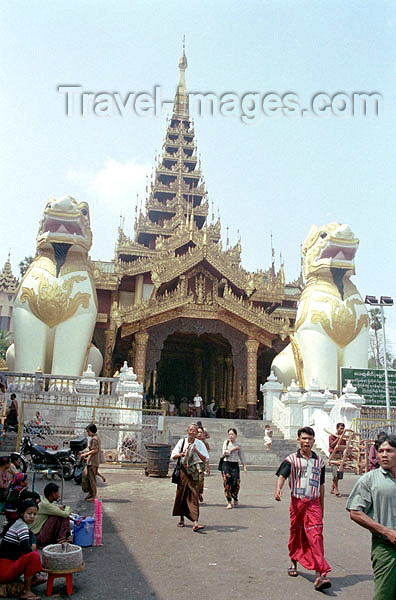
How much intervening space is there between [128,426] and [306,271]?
952 cm

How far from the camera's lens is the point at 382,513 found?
2.86 metres

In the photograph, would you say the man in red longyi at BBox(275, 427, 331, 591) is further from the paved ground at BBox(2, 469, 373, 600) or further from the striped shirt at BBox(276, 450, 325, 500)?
the paved ground at BBox(2, 469, 373, 600)

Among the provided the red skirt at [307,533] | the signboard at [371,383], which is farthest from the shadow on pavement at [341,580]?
the signboard at [371,383]

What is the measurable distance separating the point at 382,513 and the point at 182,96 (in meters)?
34.7

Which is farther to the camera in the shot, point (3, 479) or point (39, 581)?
point (3, 479)

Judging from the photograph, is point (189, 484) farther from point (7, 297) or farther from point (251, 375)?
point (7, 297)

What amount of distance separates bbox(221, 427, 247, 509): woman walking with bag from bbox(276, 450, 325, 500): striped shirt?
9.60 ft

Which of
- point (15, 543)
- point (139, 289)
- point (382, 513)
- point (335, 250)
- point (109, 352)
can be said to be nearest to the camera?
point (382, 513)

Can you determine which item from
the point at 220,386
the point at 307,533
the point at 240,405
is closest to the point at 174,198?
the point at 220,386

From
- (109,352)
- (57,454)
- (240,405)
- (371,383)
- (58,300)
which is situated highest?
(58,300)

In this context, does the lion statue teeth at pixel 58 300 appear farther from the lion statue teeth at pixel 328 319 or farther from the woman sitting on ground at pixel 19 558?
the woman sitting on ground at pixel 19 558

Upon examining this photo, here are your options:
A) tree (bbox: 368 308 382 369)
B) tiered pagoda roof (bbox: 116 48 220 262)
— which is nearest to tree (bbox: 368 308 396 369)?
tree (bbox: 368 308 382 369)

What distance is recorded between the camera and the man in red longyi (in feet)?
13.7

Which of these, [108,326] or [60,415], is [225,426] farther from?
[108,326]
